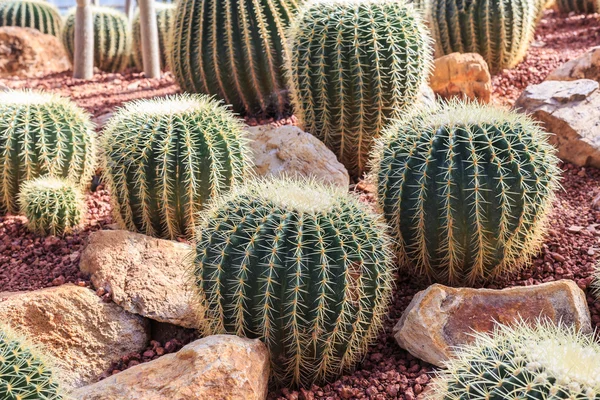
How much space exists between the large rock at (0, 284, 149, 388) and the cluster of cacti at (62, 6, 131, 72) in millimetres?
5880

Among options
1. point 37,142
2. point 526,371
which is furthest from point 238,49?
point 526,371

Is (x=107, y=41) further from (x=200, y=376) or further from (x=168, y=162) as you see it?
(x=200, y=376)

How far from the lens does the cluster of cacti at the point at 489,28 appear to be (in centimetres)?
645

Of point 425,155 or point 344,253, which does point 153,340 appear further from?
point 425,155

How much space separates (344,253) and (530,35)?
194 inches

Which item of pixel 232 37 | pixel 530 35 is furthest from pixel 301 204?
pixel 530 35

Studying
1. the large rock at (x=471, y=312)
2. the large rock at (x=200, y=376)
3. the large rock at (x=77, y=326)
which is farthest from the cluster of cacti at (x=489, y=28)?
the large rock at (x=200, y=376)

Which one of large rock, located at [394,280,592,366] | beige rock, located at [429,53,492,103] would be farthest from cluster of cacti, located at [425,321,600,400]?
beige rock, located at [429,53,492,103]

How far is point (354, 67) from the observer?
172 inches

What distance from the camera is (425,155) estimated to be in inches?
129

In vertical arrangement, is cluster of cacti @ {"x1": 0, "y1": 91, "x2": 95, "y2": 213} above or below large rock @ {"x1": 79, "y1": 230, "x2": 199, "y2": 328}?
above

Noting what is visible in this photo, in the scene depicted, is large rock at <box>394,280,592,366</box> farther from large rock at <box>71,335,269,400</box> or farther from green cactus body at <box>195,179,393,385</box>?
large rock at <box>71,335,269,400</box>

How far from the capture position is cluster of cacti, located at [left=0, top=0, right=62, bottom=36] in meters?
10.8

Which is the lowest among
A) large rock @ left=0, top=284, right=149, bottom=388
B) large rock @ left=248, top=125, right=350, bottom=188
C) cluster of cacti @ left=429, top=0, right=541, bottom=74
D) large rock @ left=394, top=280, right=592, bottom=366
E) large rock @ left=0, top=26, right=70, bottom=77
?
large rock @ left=0, top=26, right=70, bottom=77
